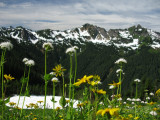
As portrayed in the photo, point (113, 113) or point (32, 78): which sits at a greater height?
point (113, 113)

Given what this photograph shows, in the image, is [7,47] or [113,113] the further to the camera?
[7,47]

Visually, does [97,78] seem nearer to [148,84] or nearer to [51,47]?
[51,47]

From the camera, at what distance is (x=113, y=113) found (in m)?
1.32

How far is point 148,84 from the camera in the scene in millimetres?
44594

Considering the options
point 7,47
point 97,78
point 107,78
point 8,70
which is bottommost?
point 107,78

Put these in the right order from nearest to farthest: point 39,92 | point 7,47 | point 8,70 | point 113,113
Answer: point 113,113 < point 7,47 < point 39,92 < point 8,70

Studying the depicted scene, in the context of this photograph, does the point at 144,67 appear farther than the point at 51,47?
Yes

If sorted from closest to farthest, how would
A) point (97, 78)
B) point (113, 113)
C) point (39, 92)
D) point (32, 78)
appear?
point (113, 113) < point (97, 78) < point (39, 92) < point (32, 78)

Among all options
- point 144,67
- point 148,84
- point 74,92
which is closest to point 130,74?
point 144,67

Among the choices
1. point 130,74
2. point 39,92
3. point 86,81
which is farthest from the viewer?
point 130,74

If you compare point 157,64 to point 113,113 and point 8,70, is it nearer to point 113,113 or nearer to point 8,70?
point 8,70

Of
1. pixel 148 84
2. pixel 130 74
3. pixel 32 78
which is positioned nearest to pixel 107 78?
pixel 130 74

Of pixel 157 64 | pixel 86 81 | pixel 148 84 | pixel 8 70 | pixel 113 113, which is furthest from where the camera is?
pixel 157 64

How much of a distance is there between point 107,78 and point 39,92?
127 metres
